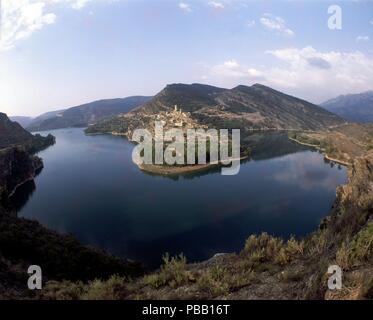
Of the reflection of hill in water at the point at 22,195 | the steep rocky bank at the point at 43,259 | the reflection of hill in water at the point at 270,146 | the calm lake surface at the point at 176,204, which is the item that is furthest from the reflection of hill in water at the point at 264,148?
the steep rocky bank at the point at 43,259

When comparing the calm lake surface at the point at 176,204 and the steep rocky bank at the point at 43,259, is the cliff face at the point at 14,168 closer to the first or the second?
the calm lake surface at the point at 176,204

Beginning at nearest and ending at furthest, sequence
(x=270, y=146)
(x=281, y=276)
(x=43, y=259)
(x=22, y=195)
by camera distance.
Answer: (x=281, y=276), (x=43, y=259), (x=22, y=195), (x=270, y=146)

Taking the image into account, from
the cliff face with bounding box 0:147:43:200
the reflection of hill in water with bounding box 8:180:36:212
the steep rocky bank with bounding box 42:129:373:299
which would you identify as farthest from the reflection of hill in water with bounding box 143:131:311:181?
the steep rocky bank with bounding box 42:129:373:299

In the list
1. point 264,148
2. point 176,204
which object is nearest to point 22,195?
point 176,204

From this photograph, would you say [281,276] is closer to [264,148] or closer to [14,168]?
[14,168]

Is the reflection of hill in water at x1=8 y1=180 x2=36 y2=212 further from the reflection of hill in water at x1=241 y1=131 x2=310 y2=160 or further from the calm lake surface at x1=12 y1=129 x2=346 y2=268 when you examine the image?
the reflection of hill in water at x1=241 y1=131 x2=310 y2=160

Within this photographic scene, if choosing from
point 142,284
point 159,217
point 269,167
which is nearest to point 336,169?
point 269,167
